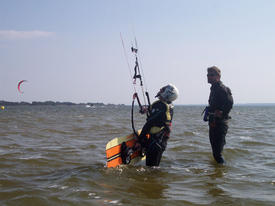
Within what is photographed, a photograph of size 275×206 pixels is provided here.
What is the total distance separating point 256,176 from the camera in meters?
6.76

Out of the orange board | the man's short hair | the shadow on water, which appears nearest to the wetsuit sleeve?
the man's short hair

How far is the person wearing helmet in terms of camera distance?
265 inches

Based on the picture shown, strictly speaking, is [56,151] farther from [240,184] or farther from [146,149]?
[240,184]

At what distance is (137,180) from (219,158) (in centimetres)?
269

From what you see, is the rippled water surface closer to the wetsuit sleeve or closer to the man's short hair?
the wetsuit sleeve

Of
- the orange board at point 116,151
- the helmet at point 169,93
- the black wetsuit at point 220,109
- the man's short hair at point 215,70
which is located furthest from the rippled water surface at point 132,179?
the man's short hair at point 215,70

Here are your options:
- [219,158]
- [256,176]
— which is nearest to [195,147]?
[219,158]

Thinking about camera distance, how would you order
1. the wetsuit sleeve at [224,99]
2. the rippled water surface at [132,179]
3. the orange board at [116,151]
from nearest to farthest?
the rippled water surface at [132,179] → the orange board at [116,151] → the wetsuit sleeve at [224,99]

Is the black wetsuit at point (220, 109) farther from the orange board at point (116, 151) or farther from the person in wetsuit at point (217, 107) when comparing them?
the orange board at point (116, 151)

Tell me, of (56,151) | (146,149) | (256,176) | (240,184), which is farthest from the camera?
(56,151)

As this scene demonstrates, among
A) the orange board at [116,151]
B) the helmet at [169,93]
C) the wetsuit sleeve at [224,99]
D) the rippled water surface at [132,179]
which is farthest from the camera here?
the wetsuit sleeve at [224,99]

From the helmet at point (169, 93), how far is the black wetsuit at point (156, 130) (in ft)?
0.42

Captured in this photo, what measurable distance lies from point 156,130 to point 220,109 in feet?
5.68

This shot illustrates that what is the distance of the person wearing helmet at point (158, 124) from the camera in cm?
673
